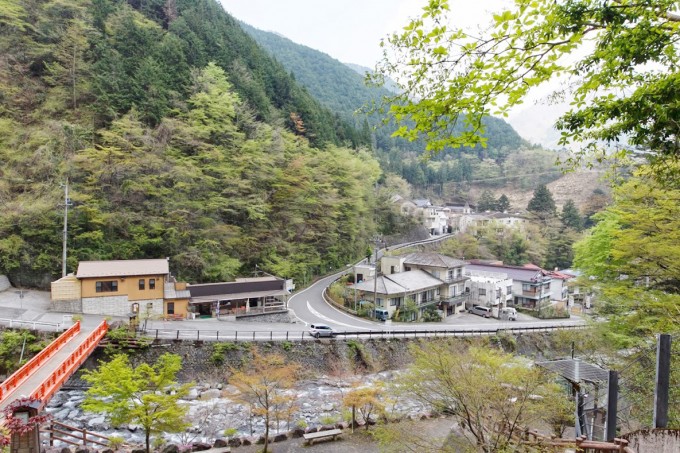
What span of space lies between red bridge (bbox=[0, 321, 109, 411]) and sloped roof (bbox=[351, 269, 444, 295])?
692 inches

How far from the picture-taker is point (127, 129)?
2578 centimetres

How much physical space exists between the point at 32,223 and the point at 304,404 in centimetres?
1890

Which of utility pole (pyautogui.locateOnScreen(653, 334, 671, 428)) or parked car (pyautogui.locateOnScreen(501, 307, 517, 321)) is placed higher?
utility pole (pyautogui.locateOnScreen(653, 334, 671, 428))

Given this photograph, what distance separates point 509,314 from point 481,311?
7.44 feet

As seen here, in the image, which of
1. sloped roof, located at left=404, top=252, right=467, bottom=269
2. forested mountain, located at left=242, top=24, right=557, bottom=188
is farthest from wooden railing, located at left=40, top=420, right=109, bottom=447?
forested mountain, located at left=242, top=24, right=557, bottom=188

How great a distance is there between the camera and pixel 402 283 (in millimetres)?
30641

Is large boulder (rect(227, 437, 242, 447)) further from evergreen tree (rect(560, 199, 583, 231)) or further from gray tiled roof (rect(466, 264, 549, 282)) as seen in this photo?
evergreen tree (rect(560, 199, 583, 231))

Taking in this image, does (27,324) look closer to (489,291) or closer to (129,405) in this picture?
(129,405)

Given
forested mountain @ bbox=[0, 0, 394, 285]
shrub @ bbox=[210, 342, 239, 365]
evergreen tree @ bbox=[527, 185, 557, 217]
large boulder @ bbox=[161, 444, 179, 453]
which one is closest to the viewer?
large boulder @ bbox=[161, 444, 179, 453]

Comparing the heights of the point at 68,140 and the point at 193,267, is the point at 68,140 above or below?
above

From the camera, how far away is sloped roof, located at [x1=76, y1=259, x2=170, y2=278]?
2145 cm

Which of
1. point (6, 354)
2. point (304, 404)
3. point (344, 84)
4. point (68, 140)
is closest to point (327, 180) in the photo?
point (68, 140)

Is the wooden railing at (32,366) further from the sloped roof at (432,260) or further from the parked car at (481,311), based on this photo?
the parked car at (481,311)

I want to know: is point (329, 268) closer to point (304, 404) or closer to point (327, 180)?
point (327, 180)
